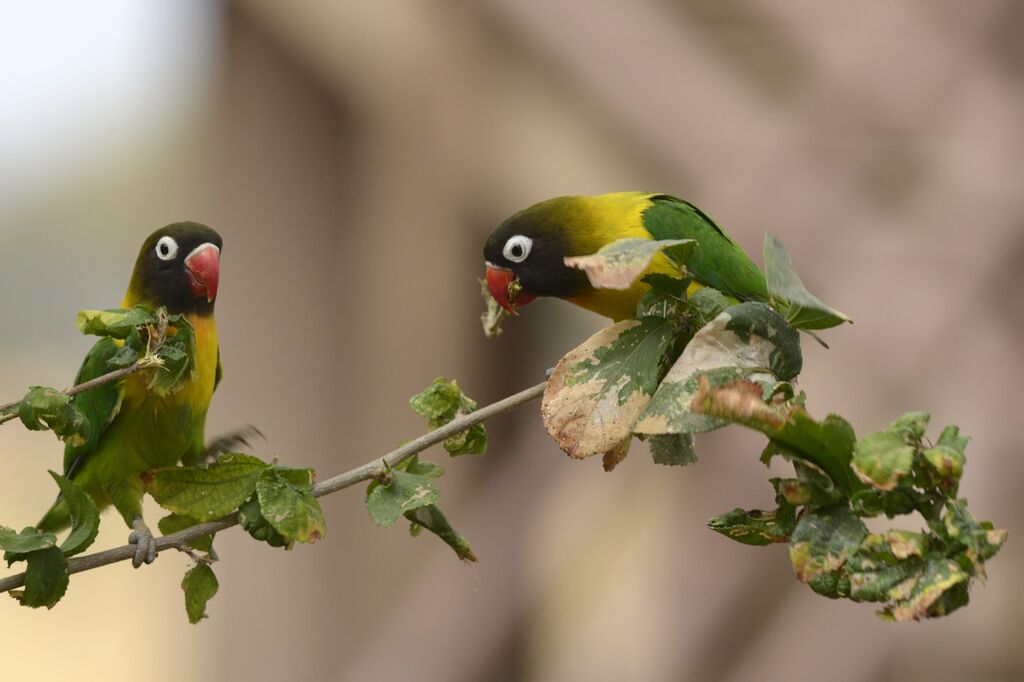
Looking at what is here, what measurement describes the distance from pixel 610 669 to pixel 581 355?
1.13 meters

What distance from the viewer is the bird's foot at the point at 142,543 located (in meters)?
0.42

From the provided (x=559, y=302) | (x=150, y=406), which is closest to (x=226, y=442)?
(x=150, y=406)

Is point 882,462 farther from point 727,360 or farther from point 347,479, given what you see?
point 347,479

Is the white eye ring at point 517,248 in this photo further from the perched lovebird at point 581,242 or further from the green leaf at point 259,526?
the green leaf at point 259,526

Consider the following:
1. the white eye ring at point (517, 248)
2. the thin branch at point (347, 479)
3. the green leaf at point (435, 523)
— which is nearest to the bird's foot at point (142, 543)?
the thin branch at point (347, 479)

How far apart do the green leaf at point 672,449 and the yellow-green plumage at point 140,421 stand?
0.41 metres

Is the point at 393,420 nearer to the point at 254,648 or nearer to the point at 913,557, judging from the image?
the point at 254,648

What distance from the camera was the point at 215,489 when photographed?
1.36 feet

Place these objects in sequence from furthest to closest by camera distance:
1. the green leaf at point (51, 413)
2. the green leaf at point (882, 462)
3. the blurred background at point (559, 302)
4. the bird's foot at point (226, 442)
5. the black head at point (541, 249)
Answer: the blurred background at point (559, 302), the black head at point (541, 249), the bird's foot at point (226, 442), the green leaf at point (51, 413), the green leaf at point (882, 462)

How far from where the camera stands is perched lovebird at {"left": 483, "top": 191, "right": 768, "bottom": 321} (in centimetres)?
72

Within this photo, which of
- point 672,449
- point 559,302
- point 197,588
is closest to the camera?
point 672,449

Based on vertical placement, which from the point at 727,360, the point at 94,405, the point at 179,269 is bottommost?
the point at 94,405

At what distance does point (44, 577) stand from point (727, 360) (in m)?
0.28

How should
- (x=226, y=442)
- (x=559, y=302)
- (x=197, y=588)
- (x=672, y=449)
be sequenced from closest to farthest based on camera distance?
(x=672, y=449), (x=197, y=588), (x=226, y=442), (x=559, y=302)
